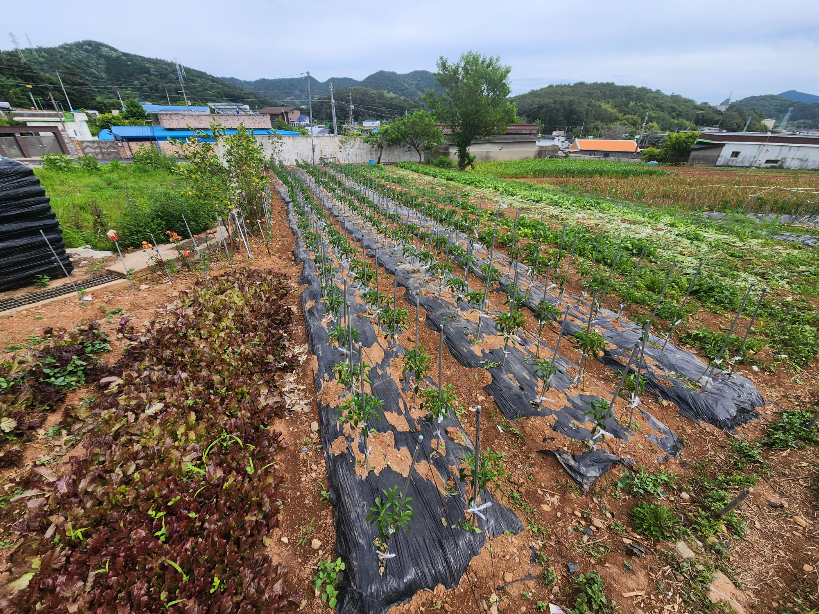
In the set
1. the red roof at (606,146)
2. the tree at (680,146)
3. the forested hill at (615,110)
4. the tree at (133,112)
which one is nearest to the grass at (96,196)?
the tree at (133,112)

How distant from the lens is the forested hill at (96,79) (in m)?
43.5

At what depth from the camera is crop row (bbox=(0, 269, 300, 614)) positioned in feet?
6.85

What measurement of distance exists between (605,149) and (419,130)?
33288 mm

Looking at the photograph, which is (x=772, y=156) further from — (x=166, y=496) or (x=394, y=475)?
(x=166, y=496)

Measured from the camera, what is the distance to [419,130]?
27.7 metres

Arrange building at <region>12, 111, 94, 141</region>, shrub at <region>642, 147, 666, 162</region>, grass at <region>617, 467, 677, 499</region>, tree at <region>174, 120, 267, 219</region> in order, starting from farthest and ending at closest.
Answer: shrub at <region>642, 147, 666, 162</region>
building at <region>12, 111, 94, 141</region>
tree at <region>174, 120, 267, 219</region>
grass at <region>617, 467, 677, 499</region>

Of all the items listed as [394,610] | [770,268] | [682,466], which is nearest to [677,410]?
[682,466]

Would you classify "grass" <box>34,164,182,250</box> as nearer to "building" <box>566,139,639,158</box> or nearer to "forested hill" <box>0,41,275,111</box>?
"forested hill" <box>0,41,275,111</box>

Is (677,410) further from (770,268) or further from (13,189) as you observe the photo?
(13,189)

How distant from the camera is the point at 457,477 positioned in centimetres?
284

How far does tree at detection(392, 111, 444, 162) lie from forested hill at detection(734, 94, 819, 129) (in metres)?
120

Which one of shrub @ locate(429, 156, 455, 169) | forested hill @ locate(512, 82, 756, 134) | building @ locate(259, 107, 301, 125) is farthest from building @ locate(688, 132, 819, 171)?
building @ locate(259, 107, 301, 125)

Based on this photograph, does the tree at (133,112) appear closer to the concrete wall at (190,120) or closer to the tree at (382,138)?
the concrete wall at (190,120)

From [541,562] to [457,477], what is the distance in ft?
2.76
